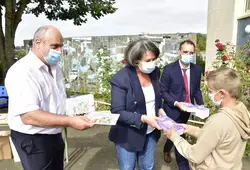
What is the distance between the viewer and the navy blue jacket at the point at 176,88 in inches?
110

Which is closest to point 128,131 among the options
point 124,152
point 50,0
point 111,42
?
point 124,152

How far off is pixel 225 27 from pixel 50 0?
7.02m

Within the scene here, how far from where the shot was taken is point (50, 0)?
32.1ft

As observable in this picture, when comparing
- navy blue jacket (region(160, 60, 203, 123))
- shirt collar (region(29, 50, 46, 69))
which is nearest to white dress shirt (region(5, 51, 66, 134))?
shirt collar (region(29, 50, 46, 69))

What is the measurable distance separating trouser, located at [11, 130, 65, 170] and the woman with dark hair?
1.73 feet

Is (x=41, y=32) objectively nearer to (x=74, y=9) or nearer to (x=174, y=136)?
(x=174, y=136)

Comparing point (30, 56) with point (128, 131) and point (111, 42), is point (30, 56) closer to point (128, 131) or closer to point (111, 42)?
point (128, 131)

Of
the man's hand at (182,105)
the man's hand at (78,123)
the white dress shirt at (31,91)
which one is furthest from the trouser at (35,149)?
the man's hand at (182,105)

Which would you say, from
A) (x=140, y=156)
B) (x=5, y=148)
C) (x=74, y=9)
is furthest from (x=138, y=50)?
(x=74, y=9)

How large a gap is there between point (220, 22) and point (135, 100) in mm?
5657

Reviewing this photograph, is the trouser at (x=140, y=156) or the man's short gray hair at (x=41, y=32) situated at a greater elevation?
the man's short gray hair at (x=41, y=32)

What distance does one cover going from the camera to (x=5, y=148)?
348cm

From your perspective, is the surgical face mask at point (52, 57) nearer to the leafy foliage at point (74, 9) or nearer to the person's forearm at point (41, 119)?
the person's forearm at point (41, 119)

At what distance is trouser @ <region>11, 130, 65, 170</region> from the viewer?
1657 mm
